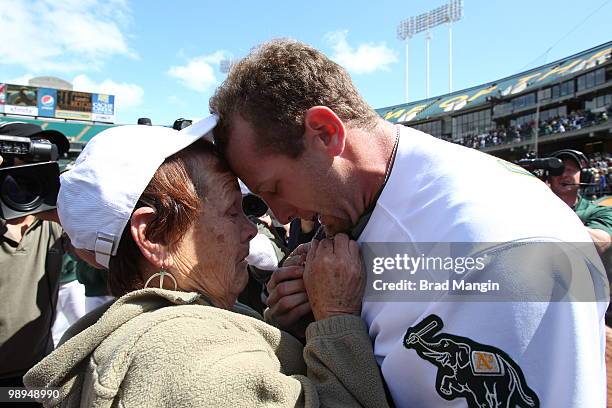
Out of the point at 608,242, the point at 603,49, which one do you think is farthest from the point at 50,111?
the point at 608,242

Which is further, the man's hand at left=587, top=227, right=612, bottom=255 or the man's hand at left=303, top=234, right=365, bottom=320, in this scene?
the man's hand at left=587, top=227, right=612, bottom=255

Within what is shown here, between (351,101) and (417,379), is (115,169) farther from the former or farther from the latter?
(417,379)

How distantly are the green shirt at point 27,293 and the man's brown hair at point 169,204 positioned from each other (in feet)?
6.63

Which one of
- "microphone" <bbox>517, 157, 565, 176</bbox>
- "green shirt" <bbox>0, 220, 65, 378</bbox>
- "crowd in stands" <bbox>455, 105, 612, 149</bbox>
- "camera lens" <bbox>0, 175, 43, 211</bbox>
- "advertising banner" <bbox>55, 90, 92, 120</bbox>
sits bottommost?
"green shirt" <bbox>0, 220, 65, 378</bbox>

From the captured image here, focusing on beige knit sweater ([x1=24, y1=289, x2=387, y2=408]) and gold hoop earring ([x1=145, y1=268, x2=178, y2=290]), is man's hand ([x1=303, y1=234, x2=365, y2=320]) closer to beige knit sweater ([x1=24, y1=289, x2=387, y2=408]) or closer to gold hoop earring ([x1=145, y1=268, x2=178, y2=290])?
beige knit sweater ([x1=24, y1=289, x2=387, y2=408])

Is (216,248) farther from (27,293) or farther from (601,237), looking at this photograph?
(601,237)

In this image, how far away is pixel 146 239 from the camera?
1433 millimetres

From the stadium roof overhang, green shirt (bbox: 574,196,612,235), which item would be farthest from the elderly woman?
the stadium roof overhang

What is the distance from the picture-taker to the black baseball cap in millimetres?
2963

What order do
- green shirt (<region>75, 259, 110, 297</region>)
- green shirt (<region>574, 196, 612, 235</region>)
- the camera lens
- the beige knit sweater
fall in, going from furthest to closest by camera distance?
green shirt (<region>574, 196, 612, 235</region>) < green shirt (<region>75, 259, 110, 297</region>) < the camera lens < the beige knit sweater

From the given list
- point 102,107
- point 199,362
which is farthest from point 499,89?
point 199,362

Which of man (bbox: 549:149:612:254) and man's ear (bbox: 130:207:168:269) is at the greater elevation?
man (bbox: 549:149:612:254)

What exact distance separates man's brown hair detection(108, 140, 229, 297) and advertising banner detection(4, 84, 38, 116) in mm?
50790

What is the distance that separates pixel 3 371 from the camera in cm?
305
